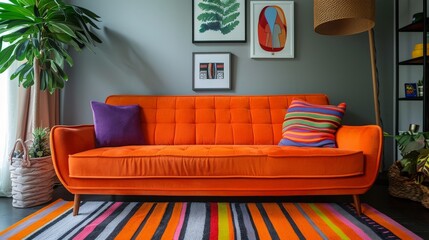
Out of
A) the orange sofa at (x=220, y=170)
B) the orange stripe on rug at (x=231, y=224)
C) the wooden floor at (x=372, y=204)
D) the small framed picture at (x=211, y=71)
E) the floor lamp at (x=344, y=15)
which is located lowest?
the wooden floor at (x=372, y=204)

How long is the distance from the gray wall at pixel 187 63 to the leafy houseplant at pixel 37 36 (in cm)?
42

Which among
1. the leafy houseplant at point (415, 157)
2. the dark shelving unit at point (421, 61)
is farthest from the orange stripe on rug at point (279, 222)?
the dark shelving unit at point (421, 61)

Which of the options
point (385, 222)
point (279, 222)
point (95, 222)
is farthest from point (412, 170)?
point (95, 222)

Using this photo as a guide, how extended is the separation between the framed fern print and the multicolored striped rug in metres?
1.60

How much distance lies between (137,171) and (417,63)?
2.55 meters

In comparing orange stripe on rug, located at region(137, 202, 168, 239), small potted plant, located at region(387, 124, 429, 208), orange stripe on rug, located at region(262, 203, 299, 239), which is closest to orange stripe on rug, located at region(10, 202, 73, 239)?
orange stripe on rug, located at region(137, 202, 168, 239)

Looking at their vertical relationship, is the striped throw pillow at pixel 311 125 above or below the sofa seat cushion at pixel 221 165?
above

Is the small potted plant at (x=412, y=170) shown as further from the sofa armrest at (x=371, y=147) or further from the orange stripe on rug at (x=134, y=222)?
the orange stripe on rug at (x=134, y=222)

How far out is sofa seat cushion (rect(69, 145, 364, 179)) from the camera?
1.29m

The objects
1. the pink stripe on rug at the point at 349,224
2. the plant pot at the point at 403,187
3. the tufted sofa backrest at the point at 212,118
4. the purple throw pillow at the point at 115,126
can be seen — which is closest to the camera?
the pink stripe on rug at the point at 349,224

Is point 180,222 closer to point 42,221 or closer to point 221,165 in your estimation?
point 221,165

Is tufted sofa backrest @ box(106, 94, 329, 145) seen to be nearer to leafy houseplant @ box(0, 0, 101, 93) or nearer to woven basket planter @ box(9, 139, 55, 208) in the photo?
leafy houseplant @ box(0, 0, 101, 93)

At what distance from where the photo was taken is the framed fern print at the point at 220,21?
2.19 meters

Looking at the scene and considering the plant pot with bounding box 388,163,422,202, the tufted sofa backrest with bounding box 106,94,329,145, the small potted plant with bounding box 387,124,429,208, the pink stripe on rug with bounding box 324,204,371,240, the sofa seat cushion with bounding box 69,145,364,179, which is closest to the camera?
the pink stripe on rug with bounding box 324,204,371,240
